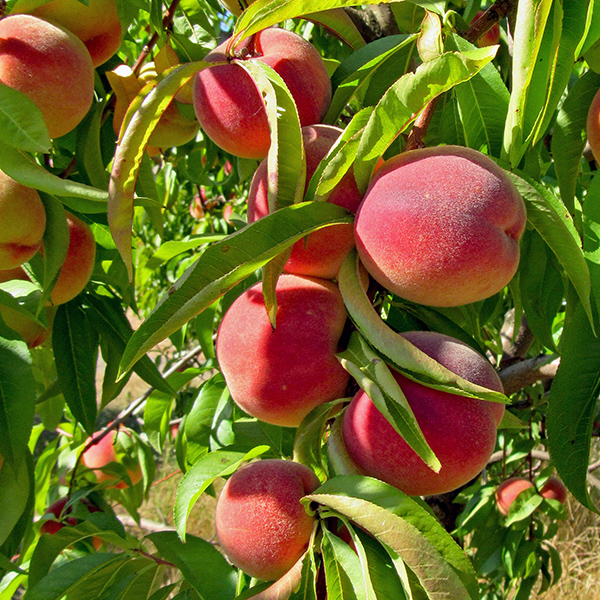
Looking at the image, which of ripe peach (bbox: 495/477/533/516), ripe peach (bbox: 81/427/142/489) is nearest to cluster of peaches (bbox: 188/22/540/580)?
ripe peach (bbox: 81/427/142/489)

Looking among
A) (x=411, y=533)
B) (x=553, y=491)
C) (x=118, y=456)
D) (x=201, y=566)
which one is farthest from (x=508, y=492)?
(x=411, y=533)

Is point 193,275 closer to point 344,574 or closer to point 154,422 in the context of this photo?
point 344,574

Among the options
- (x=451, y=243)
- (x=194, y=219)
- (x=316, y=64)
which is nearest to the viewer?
(x=451, y=243)

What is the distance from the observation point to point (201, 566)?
29.7 inches

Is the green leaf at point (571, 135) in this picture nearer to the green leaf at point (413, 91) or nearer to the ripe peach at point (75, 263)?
the green leaf at point (413, 91)

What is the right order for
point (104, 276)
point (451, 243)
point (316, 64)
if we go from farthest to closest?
point (104, 276) < point (316, 64) < point (451, 243)

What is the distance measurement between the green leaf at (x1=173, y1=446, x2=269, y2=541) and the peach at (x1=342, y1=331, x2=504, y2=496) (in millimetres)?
161

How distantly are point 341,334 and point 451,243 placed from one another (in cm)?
15

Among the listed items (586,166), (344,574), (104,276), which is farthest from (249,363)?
(586,166)

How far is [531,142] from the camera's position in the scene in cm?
56

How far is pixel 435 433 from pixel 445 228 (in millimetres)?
160

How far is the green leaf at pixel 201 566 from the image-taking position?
2.39ft

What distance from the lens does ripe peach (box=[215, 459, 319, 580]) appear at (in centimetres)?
54

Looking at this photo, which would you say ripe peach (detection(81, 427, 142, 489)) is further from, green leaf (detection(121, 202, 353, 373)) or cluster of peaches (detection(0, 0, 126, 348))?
green leaf (detection(121, 202, 353, 373))
